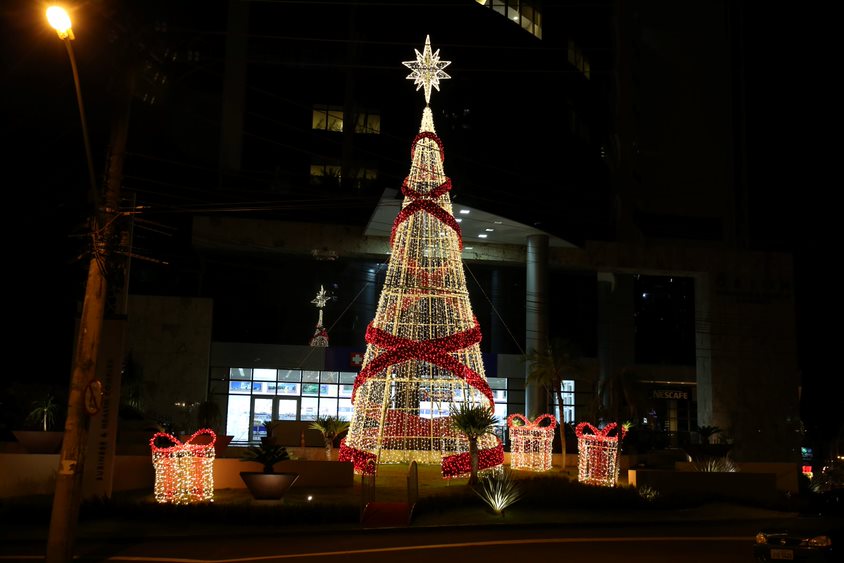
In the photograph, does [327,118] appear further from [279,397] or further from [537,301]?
[537,301]

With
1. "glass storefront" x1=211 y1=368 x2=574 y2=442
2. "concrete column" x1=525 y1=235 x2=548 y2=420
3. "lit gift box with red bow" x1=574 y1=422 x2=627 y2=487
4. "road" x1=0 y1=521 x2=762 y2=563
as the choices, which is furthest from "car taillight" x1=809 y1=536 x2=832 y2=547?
"glass storefront" x1=211 y1=368 x2=574 y2=442

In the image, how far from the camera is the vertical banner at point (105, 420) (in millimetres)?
18516

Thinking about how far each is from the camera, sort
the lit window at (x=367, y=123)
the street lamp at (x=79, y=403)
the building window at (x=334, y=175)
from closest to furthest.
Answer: the street lamp at (x=79, y=403)
the building window at (x=334, y=175)
the lit window at (x=367, y=123)

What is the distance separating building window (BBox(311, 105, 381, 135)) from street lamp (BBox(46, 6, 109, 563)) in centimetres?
3766

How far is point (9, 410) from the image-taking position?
2695 cm

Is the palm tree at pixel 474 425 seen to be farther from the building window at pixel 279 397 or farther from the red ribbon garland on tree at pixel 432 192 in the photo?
the building window at pixel 279 397

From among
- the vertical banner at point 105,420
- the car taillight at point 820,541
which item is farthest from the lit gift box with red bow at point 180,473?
the car taillight at point 820,541

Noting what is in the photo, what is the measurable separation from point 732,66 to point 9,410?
179ft

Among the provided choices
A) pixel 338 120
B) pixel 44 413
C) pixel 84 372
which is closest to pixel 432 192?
pixel 84 372

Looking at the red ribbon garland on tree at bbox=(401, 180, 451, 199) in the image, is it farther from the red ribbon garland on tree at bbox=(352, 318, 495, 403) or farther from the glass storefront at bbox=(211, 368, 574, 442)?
the glass storefront at bbox=(211, 368, 574, 442)

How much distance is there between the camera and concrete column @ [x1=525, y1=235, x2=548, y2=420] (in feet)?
130

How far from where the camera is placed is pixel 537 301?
1603 inches

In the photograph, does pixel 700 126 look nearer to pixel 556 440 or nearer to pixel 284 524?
pixel 556 440

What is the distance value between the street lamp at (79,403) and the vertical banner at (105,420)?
187 inches
